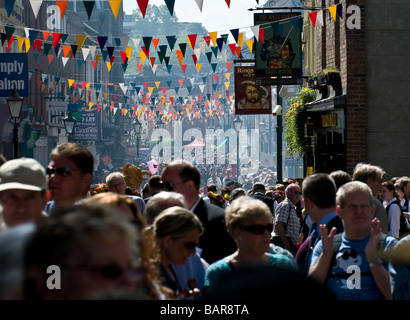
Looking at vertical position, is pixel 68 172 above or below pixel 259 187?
above

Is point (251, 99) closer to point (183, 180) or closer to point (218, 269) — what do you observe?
point (183, 180)

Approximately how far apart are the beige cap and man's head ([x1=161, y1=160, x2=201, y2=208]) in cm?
193

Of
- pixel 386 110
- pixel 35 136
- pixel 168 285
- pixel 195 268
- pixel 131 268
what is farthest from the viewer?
pixel 35 136

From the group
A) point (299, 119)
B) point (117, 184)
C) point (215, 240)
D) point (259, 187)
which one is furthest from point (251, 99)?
point (215, 240)

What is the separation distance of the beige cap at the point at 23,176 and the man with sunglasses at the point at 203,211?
160 cm

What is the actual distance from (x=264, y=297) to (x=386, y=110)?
18238 mm

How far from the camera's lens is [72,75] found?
6631 centimetres

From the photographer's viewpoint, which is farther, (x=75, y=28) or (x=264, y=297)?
(x=75, y=28)

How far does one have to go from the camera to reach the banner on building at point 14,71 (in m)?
21.8

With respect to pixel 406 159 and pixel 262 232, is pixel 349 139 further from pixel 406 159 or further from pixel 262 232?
pixel 262 232

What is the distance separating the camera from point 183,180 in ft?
21.1

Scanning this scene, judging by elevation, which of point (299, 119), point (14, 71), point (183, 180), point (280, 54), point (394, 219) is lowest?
point (394, 219)

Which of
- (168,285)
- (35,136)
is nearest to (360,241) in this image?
(168,285)

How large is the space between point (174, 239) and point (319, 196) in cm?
189
